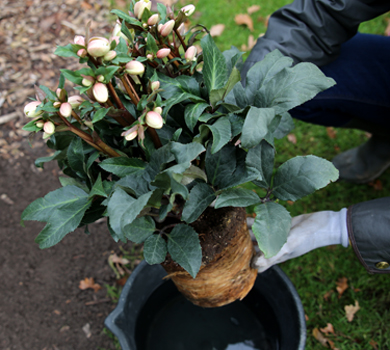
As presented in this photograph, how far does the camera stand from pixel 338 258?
202cm

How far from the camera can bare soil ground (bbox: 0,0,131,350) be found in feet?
6.28

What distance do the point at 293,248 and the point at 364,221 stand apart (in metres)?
0.30

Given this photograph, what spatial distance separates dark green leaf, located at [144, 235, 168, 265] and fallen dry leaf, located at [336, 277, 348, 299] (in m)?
1.44

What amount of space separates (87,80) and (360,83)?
1466 millimetres

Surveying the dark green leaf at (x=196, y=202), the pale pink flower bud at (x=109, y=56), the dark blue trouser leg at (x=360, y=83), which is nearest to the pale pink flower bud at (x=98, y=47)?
the pale pink flower bud at (x=109, y=56)

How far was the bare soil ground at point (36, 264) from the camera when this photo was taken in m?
1.92

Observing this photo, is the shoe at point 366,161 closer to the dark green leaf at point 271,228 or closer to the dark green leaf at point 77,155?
the dark green leaf at point 271,228

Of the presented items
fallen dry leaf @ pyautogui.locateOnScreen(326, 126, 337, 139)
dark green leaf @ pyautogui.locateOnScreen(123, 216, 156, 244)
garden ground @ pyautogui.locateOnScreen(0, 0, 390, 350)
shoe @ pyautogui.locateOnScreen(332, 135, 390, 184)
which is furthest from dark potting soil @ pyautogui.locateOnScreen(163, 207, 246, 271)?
fallen dry leaf @ pyautogui.locateOnScreen(326, 126, 337, 139)

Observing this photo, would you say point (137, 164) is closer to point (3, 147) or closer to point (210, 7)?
point (3, 147)

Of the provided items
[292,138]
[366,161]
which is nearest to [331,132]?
[292,138]

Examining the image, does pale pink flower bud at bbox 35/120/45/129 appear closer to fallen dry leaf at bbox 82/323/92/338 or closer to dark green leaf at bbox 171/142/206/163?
dark green leaf at bbox 171/142/206/163

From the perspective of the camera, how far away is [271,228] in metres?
0.78

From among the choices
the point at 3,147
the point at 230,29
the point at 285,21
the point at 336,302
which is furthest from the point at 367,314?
the point at 3,147

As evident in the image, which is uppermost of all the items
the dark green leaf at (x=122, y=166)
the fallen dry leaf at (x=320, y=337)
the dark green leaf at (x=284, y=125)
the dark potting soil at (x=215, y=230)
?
the dark green leaf at (x=122, y=166)
